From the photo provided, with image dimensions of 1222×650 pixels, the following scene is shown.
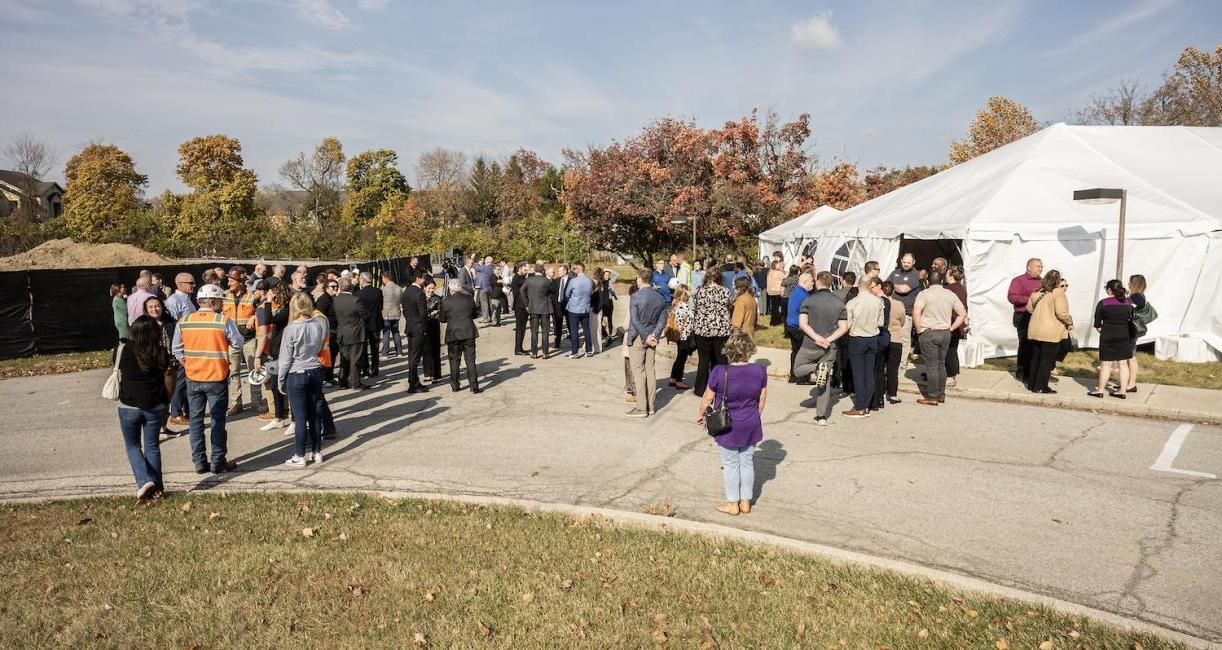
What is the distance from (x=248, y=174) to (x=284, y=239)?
1080 inches

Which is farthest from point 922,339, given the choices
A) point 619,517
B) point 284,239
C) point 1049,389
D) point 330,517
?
point 284,239

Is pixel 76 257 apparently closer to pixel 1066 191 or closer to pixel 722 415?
pixel 722 415

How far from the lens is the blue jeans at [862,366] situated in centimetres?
888

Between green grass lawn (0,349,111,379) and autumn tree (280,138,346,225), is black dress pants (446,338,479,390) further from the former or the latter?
autumn tree (280,138,346,225)

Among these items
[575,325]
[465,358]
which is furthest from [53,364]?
[575,325]

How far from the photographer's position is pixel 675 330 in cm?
1055

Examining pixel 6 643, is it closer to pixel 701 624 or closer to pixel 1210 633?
pixel 701 624

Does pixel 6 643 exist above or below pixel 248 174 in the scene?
below

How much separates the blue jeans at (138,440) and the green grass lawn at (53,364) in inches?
378

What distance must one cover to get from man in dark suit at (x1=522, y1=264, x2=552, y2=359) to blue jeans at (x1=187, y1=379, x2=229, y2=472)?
7.04 metres

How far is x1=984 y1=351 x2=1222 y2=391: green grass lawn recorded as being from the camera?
11.0 meters

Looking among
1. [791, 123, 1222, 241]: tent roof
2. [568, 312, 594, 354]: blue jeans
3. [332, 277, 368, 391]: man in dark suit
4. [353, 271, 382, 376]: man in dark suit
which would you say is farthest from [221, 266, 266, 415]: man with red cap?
[791, 123, 1222, 241]: tent roof

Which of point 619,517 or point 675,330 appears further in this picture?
point 675,330

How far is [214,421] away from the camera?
24.0 feet
